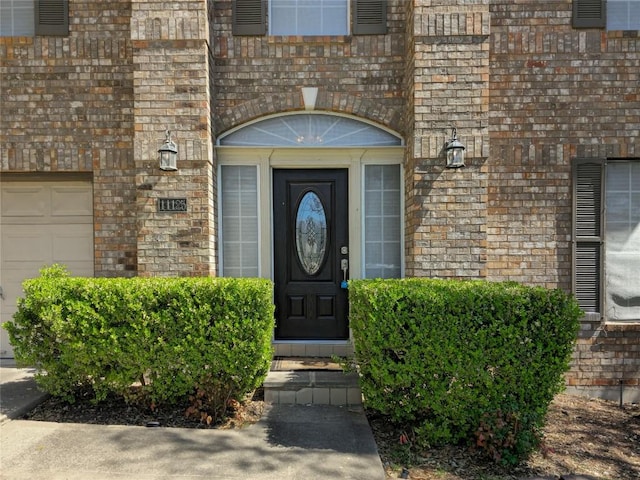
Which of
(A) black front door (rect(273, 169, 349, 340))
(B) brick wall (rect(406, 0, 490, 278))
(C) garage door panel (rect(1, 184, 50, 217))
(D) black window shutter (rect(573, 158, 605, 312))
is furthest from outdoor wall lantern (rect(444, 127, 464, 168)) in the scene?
(C) garage door panel (rect(1, 184, 50, 217))

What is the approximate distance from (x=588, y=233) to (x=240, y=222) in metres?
4.17

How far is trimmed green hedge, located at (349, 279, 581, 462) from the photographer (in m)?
3.51

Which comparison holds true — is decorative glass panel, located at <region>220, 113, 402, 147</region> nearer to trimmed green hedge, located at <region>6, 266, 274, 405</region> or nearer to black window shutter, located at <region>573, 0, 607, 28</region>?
trimmed green hedge, located at <region>6, 266, 274, 405</region>

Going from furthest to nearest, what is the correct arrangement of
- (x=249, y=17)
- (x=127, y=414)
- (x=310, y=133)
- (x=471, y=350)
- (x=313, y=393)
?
(x=310, y=133), (x=249, y=17), (x=313, y=393), (x=127, y=414), (x=471, y=350)

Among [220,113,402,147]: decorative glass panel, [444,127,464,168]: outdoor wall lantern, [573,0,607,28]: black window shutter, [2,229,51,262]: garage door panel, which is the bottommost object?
[2,229,51,262]: garage door panel

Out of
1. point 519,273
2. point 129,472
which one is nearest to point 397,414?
point 129,472

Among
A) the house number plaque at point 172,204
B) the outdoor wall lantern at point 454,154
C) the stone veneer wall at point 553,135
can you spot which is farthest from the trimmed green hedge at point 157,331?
the stone veneer wall at point 553,135

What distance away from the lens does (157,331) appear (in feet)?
12.5

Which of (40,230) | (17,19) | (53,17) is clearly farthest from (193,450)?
(17,19)

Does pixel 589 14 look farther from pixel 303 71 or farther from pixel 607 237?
pixel 303 71

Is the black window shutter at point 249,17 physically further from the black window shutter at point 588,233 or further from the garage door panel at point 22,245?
the black window shutter at point 588,233

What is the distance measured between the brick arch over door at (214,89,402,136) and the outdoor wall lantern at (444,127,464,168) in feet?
2.34

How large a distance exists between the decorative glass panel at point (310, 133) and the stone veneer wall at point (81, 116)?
52.8 inches

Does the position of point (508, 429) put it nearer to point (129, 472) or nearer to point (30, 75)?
point (129, 472)
